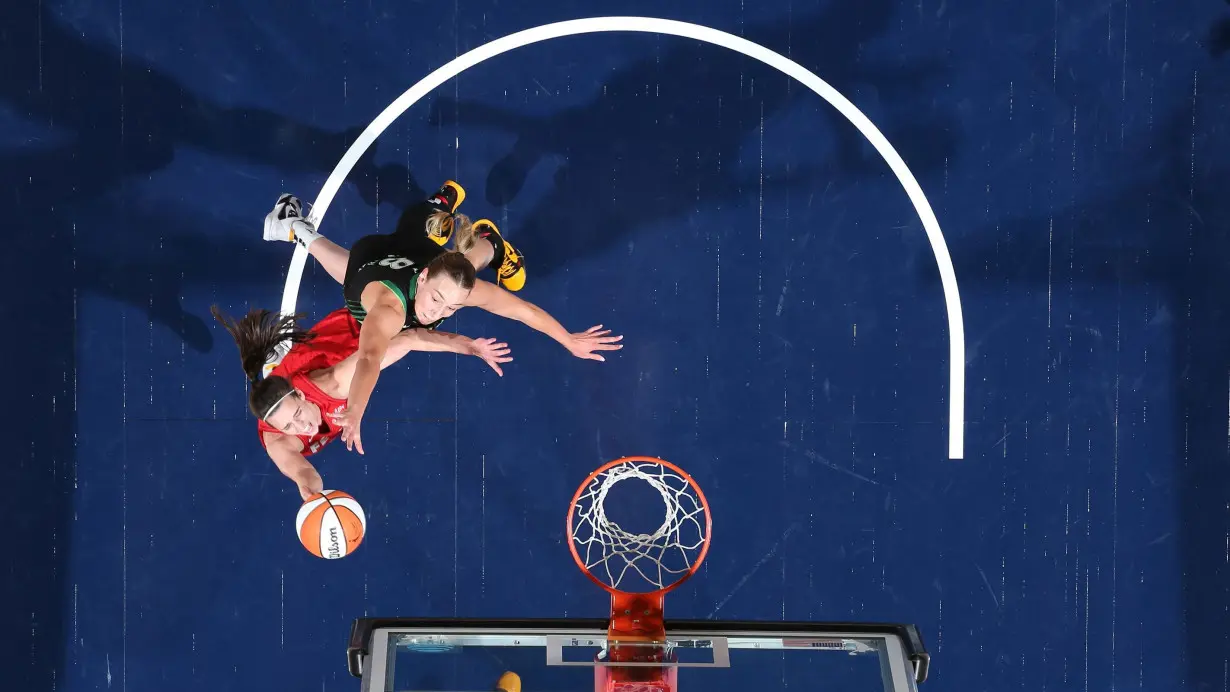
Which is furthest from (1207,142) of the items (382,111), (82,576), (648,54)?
(82,576)

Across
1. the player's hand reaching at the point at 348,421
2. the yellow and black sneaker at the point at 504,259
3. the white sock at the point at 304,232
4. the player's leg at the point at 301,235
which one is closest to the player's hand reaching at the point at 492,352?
the yellow and black sneaker at the point at 504,259

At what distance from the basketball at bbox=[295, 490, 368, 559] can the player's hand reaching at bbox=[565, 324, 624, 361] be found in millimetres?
1714

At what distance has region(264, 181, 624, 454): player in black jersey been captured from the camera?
6.22m

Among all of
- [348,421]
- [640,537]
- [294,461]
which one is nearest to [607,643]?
[640,537]

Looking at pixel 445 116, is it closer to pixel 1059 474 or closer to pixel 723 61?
pixel 723 61

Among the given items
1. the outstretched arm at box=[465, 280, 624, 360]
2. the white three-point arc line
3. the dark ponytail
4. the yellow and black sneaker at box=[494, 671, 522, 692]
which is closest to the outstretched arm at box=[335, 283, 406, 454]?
the dark ponytail

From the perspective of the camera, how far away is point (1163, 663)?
6840 millimetres

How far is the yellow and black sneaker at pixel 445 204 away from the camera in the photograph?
6.63 metres

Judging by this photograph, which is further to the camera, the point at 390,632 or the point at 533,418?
the point at 533,418

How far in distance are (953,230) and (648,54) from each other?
7.68 feet

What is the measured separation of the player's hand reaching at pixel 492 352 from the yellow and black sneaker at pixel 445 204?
686 mm

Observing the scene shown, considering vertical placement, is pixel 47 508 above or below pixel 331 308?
below

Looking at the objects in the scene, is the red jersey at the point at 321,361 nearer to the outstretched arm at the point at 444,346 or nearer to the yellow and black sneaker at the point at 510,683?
the outstretched arm at the point at 444,346

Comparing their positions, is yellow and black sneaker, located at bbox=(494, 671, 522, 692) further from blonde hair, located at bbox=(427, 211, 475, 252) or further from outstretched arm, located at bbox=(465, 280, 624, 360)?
blonde hair, located at bbox=(427, 211, 475, 252)
